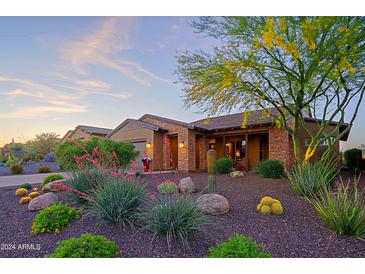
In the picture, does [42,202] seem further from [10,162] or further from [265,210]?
[10,162]

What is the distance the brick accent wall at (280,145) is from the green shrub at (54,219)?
936 centimetres

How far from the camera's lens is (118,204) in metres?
3.28

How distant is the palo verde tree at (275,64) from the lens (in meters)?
4.81

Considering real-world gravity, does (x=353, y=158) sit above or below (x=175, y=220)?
above

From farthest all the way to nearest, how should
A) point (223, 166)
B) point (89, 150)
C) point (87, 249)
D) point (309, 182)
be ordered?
point (223, 166), point (89, 150), point (309, 182), point (87, 249)

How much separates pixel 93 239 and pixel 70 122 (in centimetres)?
320

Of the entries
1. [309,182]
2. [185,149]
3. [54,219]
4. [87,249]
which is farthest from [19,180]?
[309,182]

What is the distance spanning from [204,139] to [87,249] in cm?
1090

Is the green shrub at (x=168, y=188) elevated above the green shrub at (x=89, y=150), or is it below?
below

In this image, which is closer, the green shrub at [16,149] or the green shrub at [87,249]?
the green shrub at [87,249]

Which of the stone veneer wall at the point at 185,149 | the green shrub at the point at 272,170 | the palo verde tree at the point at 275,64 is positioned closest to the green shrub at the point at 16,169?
the stone veneer wall at the point at 185,149

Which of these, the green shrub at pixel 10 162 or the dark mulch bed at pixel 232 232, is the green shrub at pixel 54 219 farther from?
the green shrub at pixel 10 162

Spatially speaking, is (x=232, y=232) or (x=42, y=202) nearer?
(x=232, y=232)

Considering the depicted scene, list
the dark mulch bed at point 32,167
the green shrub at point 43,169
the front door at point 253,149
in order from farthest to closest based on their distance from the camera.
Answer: the front door at point 253,149 → the dark mulch bed at point 32,167 → the green shrub at point 43,169
